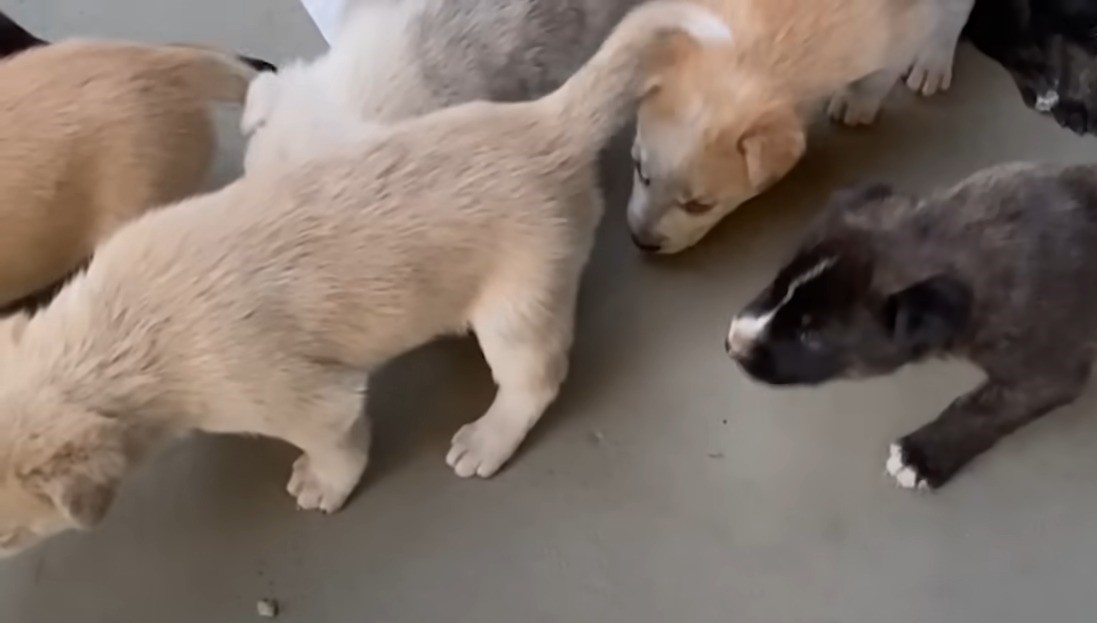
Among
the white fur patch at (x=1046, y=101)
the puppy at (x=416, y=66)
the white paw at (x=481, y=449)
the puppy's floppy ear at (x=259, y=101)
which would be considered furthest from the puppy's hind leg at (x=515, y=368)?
the white fur patch at (x=1046, y=101)

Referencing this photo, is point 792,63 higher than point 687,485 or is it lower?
higher

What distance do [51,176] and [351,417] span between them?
24.7 inches

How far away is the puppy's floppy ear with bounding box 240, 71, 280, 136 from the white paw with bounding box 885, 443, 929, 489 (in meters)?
1.28

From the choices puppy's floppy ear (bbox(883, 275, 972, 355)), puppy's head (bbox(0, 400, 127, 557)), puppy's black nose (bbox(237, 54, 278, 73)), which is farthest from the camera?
puppy's black nose (bbox(237, 54, 278, 73))

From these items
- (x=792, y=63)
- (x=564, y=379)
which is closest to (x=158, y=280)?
(x=564, y=379)

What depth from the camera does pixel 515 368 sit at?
216cm

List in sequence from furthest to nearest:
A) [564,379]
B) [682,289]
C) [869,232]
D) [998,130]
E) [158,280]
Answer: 1. [998,130]
2. [682,289]
3. [564,379]
4. [869,232]
5. [158,280]

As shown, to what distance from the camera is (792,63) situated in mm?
2299

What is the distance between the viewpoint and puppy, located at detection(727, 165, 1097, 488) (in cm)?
200

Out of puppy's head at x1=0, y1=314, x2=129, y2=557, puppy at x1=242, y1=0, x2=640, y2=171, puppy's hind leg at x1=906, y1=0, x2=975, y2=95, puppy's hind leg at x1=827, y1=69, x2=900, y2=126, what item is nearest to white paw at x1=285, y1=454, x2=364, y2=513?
puppy's head at x1=0, y1=314, x2=129, y2=557

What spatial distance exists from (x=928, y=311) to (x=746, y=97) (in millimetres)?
544

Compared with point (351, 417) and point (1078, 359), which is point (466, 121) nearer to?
point (351, 417)

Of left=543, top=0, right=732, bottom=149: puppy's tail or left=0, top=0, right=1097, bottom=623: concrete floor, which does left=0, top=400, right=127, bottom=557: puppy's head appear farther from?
left=543, top=0, right=732, bottom=149: puppy's tail

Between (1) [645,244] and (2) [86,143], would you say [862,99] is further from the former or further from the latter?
(2) [86,143]
